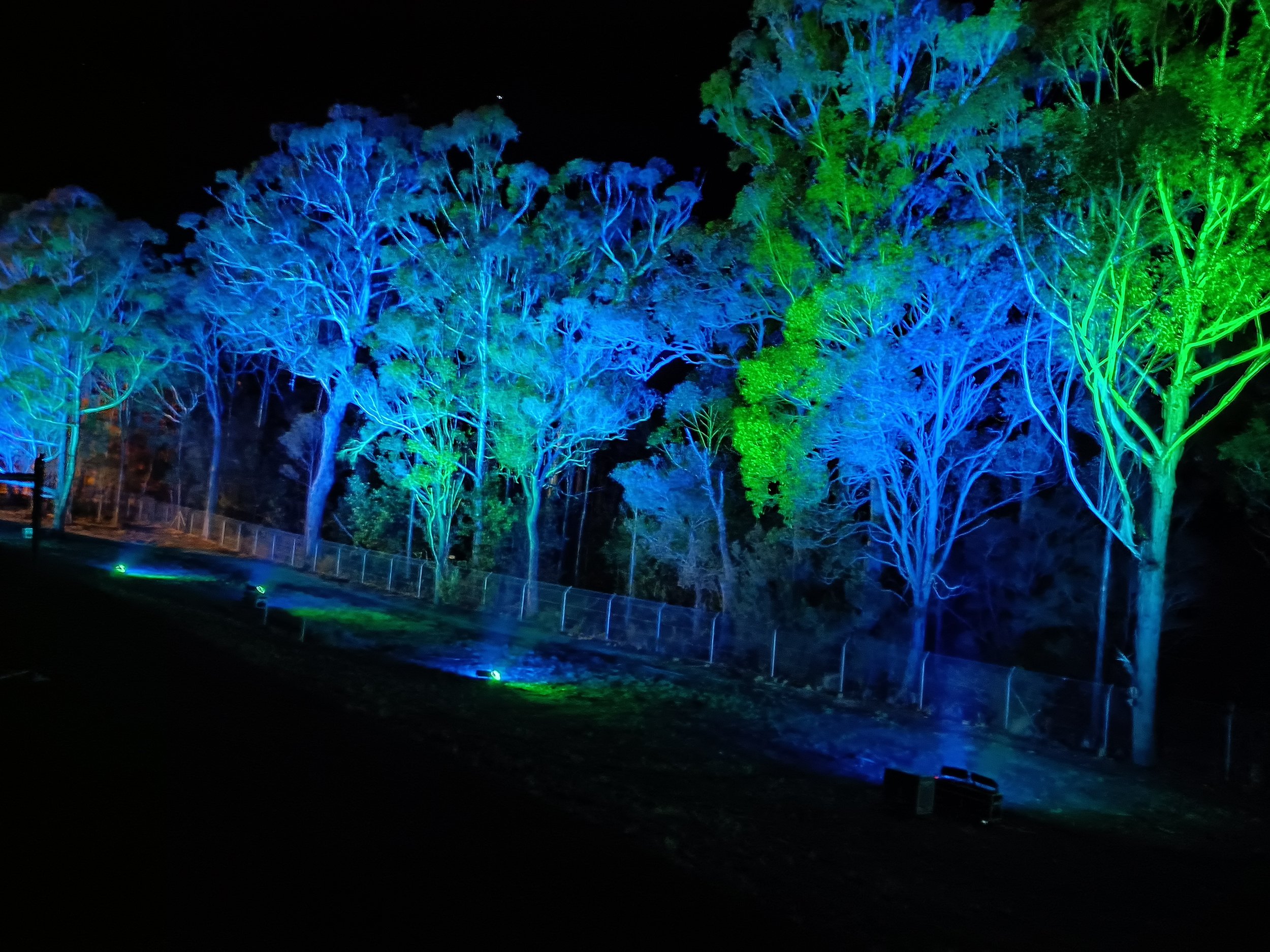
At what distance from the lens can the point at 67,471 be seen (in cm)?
4069

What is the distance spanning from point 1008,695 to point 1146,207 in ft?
29.4

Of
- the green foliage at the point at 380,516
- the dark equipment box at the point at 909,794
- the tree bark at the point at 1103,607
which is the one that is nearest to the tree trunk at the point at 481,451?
the green foliage at the point at 380,516

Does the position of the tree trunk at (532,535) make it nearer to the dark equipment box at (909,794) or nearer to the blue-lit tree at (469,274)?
the blue-lit tree at (469,274)

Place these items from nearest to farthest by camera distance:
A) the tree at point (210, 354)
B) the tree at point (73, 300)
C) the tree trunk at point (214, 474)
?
the tree at point (210, 354), the tree at point (73, 300), the tree trunk at point (214, 474)

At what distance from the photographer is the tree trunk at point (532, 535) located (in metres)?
28.8

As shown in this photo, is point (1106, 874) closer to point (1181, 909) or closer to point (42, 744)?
point (1181, 909)

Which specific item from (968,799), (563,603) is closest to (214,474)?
(563,603)

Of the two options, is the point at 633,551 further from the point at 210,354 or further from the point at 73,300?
the point at 210,354

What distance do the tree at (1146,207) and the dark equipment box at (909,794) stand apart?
6.83 meters

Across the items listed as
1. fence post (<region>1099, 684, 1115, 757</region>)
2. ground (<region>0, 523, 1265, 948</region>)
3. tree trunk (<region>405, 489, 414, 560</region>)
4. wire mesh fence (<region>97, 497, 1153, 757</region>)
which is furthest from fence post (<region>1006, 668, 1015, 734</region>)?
tree trunk (<region>405, 489, 414, 560</region>)

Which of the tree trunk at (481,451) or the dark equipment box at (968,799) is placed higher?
the tree trunk at (481,451)

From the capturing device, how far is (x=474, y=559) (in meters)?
31.9

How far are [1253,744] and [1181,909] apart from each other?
863 cm

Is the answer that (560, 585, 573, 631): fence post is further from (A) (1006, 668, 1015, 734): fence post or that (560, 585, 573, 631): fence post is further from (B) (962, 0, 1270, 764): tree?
(B) (962, 0, 1270, 764): tree
